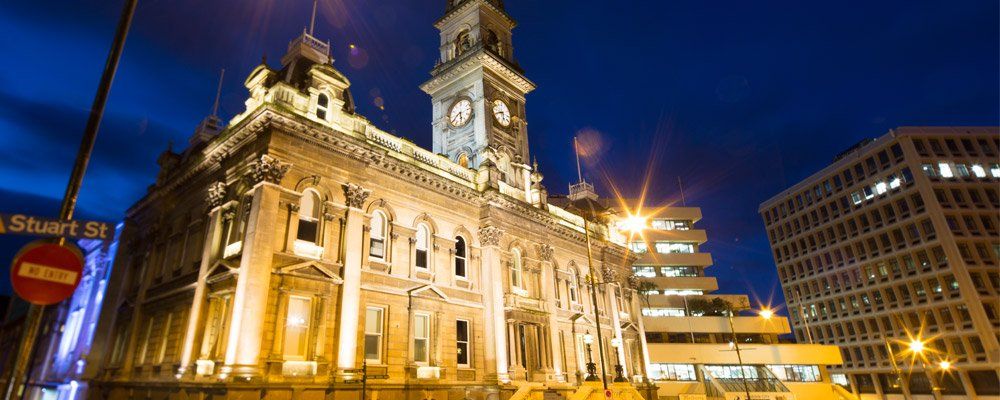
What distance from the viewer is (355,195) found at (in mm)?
23062

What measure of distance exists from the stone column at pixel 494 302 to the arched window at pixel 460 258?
1.09m

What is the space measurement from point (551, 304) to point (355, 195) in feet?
47.6

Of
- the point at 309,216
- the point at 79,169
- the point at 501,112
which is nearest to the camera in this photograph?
the point at 79,169

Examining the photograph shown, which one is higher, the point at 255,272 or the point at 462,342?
the point at 255,272

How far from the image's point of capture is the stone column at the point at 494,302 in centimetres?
2636

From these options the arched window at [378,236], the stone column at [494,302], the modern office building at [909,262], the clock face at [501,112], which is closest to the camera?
the arched window at [378,236]

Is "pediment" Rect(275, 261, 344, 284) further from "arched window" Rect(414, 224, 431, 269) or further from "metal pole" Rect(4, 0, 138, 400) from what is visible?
"metal pole" Rect(4, 0, 138, 400)

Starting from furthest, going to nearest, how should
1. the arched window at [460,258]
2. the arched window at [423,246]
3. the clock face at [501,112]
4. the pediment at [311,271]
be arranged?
the clock face at [501,112]
the arched window at [460,258]
the arched window at [423,246]
the pediment at [311,271]

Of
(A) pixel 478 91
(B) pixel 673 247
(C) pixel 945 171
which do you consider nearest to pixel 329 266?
(A) pixel 478 91

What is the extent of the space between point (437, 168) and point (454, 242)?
415 cm

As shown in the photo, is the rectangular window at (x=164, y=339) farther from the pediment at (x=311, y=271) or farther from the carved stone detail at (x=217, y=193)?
the pediment at (x=311, y=271)

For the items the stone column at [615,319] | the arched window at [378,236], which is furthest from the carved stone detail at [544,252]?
the arched window at [378,236]

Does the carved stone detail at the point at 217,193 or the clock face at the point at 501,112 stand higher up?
the clock face at the point at 501,112

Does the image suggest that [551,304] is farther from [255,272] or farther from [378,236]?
[255,272]
